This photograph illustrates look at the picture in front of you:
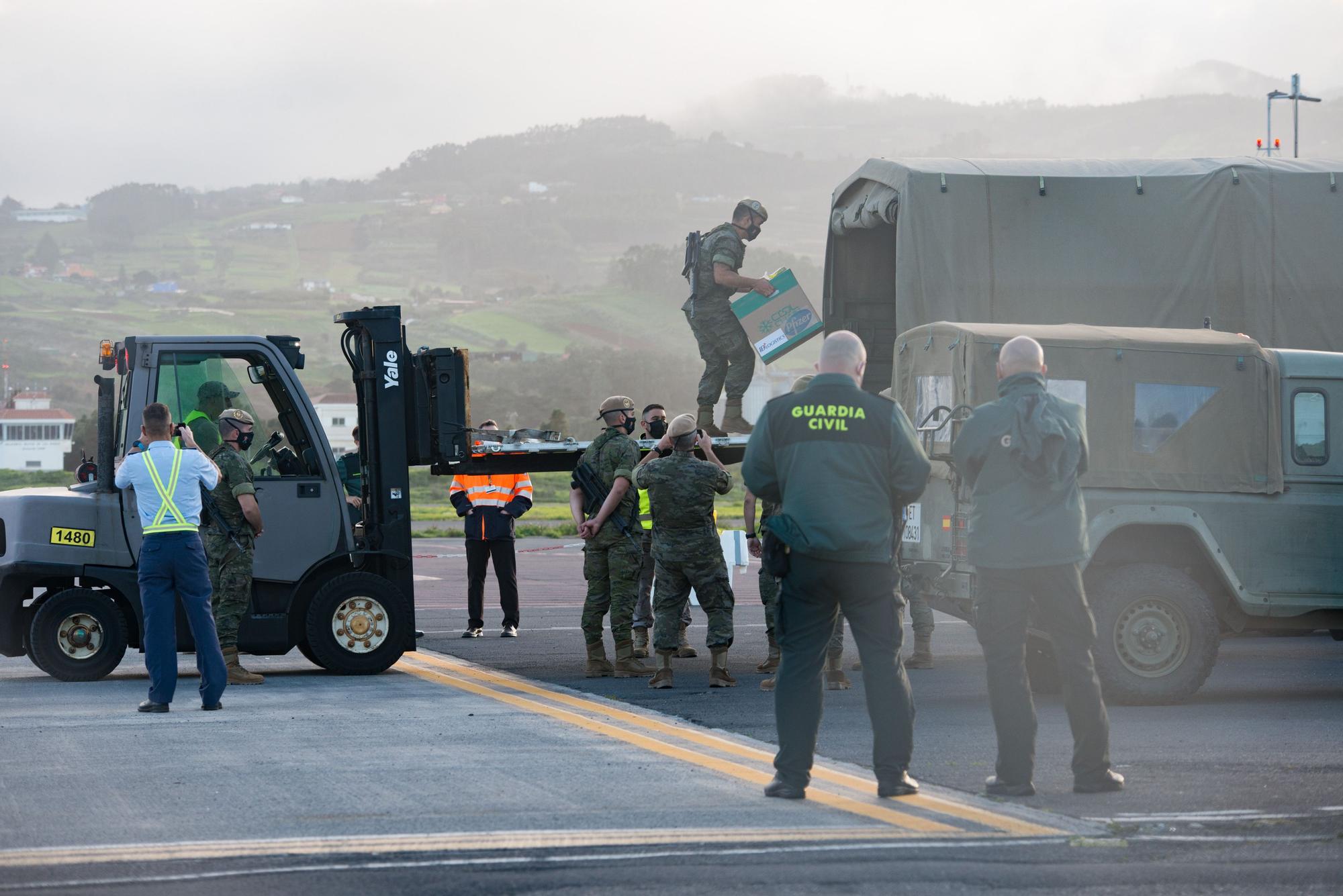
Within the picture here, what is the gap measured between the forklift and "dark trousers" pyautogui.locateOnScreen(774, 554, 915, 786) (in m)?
5.45

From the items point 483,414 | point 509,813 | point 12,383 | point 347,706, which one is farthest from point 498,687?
point 12,383

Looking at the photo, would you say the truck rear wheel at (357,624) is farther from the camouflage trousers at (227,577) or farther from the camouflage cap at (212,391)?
the camouflage cap at (212,391)

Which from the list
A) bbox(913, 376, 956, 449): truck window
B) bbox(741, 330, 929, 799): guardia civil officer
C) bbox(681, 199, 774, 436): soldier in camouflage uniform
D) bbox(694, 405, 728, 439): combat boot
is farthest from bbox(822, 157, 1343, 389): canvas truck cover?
bbox(741, 330, 929, 799): guardia civil officer

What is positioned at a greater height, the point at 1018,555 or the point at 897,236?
the point at 897,236

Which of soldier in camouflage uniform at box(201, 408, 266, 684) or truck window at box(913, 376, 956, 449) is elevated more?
truck window at box(913, 376, 956, 449)

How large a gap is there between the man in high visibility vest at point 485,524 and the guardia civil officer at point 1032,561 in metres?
8.12

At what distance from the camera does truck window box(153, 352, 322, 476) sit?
1152cm

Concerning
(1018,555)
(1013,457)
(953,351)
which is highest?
(953,351)

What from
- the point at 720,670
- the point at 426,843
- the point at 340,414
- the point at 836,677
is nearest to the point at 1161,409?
the point at 836,677

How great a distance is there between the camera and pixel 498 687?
10.9 m

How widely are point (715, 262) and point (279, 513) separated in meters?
3.90

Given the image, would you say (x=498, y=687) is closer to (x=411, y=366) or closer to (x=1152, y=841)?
(x=411, y=366)

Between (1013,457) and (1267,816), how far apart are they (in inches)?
69.6

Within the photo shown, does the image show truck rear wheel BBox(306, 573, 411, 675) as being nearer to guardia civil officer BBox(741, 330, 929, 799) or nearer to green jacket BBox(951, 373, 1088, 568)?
guardia civil officer BBox(741, 330, 929, 799)
